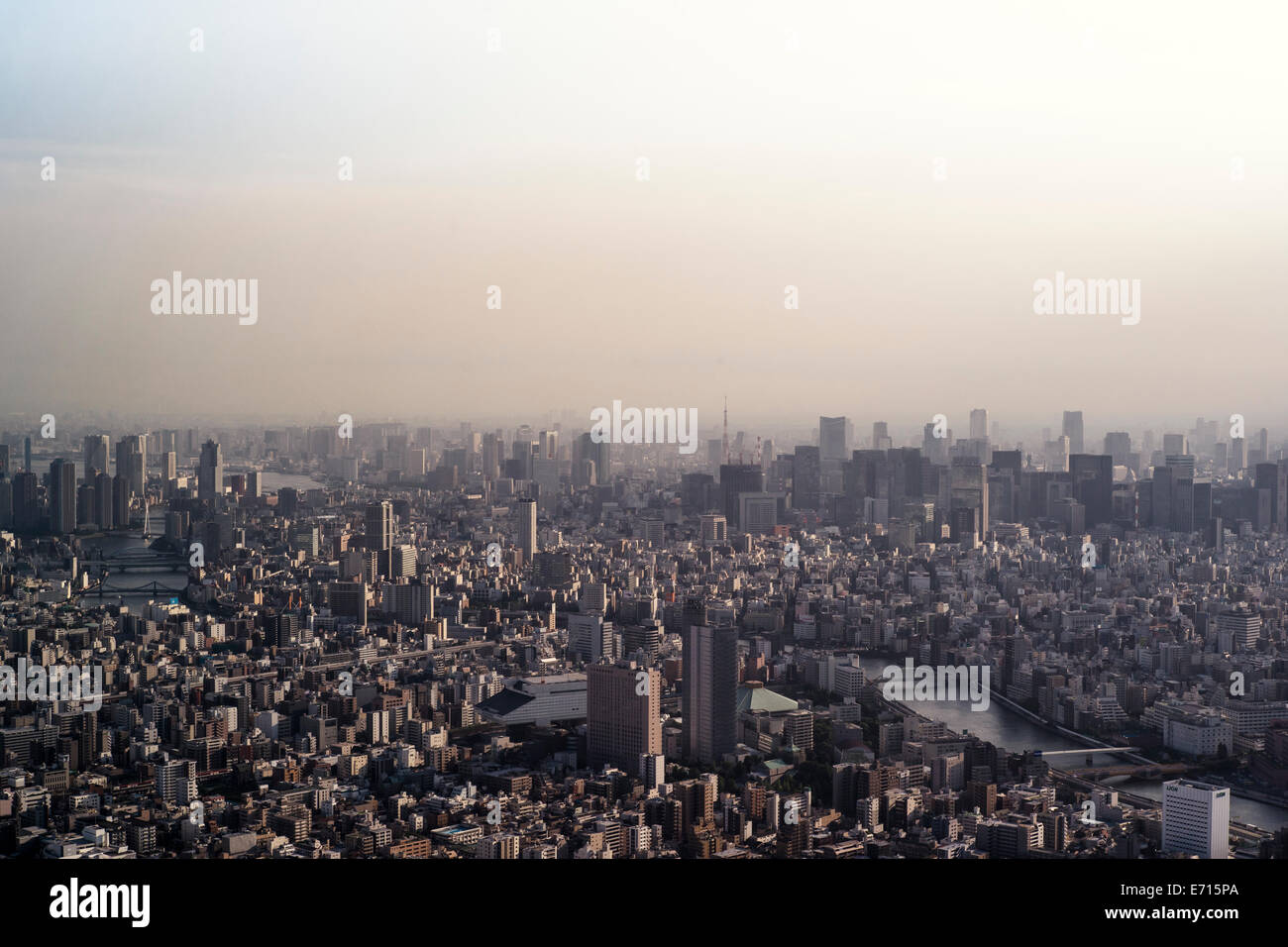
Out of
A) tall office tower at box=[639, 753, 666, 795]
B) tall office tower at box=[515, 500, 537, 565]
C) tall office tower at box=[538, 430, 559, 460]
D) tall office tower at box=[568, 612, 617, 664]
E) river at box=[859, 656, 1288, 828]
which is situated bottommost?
river at box=[859, 656, 1288, 828]

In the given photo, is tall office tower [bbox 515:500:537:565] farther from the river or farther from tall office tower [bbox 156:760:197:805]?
tall office tower [bbox 156:760:197:805]

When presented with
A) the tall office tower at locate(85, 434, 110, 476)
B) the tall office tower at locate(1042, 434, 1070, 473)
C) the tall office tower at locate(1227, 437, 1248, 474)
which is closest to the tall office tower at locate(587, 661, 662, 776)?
the tall office tower at locate(85, 434, 110, 476)

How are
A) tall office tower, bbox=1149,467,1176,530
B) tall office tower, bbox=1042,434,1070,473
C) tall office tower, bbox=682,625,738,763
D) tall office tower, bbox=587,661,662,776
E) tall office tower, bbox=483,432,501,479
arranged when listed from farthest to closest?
tall office tower, bbox=1149,467,1176,530 → tall office tower, bbox=1042,434,1070,473 → tall office tower, bbox=483,432,501,479 → tall office tower, bbox=682,625,738,763 → tall office tower, bbox=587,661,662,776

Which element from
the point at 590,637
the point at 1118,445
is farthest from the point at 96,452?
the point at 1118,445

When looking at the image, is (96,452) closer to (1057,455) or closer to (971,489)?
(971,489)

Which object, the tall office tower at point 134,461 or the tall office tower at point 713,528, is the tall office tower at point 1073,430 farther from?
the tall office tower at point 134,461

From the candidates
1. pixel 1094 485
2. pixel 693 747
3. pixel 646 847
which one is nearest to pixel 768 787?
pixel 693 747

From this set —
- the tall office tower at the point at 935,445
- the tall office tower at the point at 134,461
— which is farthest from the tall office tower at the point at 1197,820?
the tall office tower at the point at 134,461
